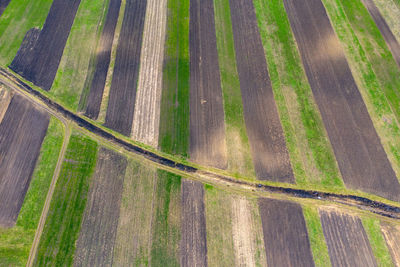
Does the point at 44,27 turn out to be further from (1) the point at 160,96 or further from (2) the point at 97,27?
(1) the point at 160,96

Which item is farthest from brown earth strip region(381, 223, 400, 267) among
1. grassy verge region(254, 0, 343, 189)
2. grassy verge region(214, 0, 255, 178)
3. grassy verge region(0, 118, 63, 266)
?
grassy verge region(0, 118, 63, 266)

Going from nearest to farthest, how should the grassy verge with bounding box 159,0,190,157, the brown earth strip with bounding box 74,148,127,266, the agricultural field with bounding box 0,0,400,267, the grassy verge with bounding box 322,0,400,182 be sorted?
the brown earth strip with bounding box 74,148,127,266
the agricultural field with bounding box 0,0,400,267
the grassy verge with bounding box 159,0,190,157
the grassy verge with bounding box 322,0,400,182

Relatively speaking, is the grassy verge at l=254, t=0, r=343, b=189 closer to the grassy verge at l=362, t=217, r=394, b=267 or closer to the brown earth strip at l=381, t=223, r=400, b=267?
the grassy verge at l=362, t=217, r=394, b=267

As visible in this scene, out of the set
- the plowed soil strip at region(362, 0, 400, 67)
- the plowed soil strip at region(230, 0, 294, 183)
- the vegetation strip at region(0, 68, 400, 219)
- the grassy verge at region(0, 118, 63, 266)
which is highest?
the plowed soil strip at region(362, 0, 400, 67)

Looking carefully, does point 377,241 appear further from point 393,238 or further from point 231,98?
point 231,98

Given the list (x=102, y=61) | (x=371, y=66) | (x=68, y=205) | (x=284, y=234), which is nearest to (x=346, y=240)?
(x=284, y=234)

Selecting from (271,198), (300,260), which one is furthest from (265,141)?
(300,260)
